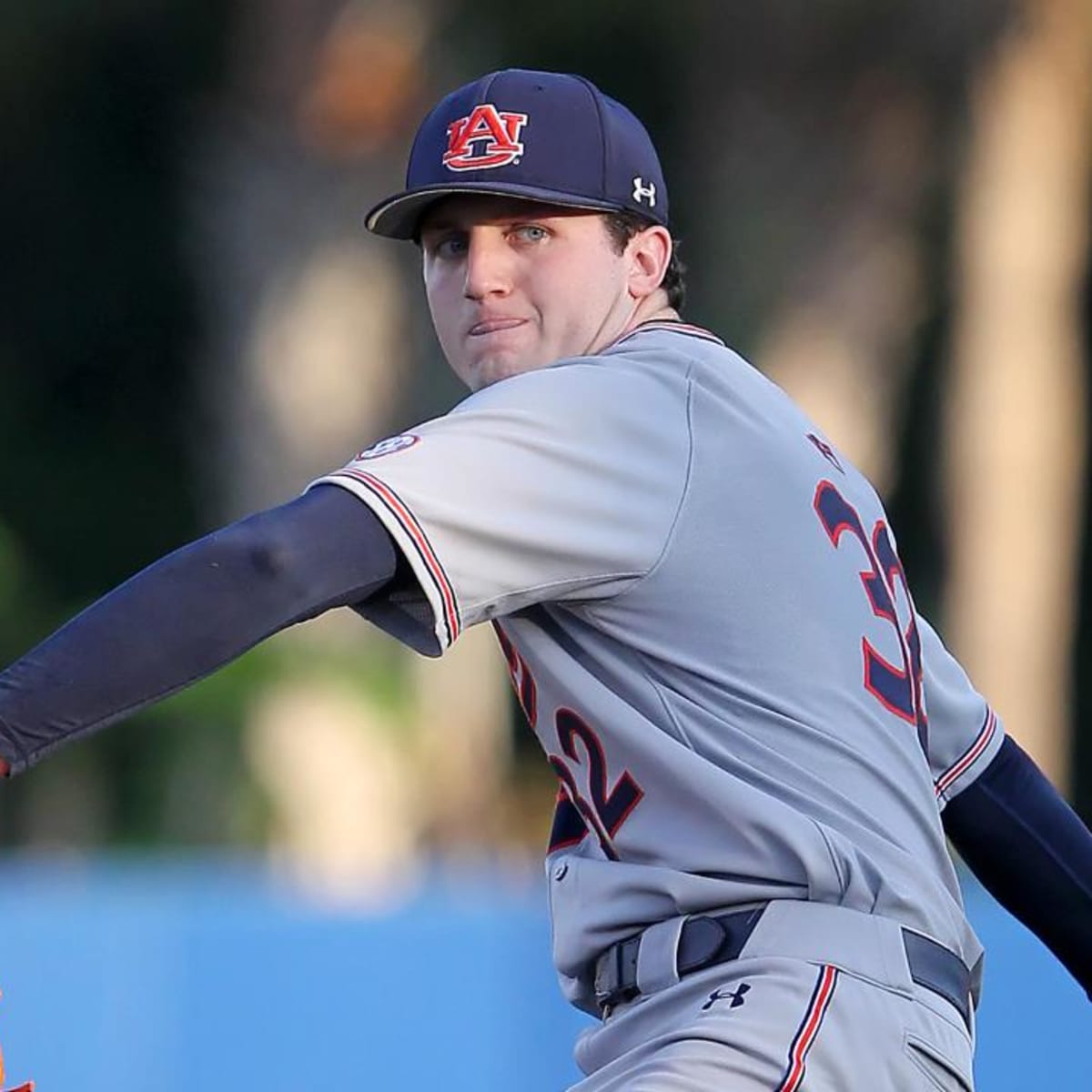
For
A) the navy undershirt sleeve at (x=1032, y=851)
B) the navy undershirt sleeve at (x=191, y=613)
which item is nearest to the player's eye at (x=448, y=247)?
the navy undershirt sleeve at (x=191, y=613)

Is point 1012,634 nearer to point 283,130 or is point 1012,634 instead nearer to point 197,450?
point 283,130

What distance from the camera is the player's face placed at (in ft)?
9.80

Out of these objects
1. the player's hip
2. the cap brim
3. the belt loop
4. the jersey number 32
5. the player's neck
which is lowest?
the player's hip

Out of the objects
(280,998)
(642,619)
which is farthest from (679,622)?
(280,998)

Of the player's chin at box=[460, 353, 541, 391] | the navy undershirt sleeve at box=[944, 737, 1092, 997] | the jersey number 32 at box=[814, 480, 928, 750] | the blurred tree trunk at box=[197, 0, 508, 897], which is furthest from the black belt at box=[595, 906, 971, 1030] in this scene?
the blurred tree trunk at box=[197, 0, 508, 897]

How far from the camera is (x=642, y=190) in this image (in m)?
3.10

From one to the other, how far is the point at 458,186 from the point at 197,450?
13.7m

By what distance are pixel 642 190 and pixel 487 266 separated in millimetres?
260

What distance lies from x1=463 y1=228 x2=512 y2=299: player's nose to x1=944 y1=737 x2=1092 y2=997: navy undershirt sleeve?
100 centimetres

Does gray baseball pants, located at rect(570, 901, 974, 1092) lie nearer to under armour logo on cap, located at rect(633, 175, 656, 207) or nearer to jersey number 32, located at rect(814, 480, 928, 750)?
jersey number 32, located at rect(814, 480, 928, 750)

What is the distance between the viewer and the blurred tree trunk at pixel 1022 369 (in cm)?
1287

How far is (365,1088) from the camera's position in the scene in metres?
6.00

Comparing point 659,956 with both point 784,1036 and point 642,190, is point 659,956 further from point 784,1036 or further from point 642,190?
point 642,190

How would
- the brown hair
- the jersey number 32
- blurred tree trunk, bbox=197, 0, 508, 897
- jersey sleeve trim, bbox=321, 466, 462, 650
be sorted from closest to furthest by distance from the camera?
jersey sleeve trim, bbox=321, 466, 462, 650 < the jersey number 32 < the brown hair < blurred tree trunk, bbox=197, 0, 508, 897
